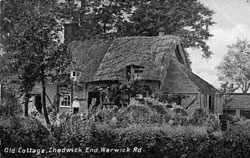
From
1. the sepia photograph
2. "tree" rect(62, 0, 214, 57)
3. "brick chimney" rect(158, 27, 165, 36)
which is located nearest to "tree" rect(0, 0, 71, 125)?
the sepia photograph

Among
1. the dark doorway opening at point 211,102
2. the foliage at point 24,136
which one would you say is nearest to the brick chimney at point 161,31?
the dark doorway opening at point 211,102

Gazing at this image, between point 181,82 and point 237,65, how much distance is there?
3.19m

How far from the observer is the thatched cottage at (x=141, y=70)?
73.2ft

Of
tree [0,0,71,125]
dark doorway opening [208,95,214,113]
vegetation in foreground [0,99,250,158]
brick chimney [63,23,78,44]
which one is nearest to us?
vegetation in foreground [0,99,250,158]

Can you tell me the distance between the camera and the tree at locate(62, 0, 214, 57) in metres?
19.9

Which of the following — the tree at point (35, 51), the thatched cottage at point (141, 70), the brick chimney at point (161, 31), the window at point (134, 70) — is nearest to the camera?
the tree at point (35, 51)

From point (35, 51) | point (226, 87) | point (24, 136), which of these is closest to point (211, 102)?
point (226, 87)

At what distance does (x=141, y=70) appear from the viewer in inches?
933

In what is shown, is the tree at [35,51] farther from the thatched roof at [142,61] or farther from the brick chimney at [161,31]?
the brick chimney at [161,31]

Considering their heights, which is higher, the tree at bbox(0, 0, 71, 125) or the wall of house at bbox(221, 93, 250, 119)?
the tree at bbox(0, 0, 71, 125)

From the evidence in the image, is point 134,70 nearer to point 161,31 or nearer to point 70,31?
point 161,31

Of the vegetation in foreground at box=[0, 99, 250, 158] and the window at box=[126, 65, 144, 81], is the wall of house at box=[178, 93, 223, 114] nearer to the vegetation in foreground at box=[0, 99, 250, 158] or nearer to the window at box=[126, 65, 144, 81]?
the window at box=[126, 65, 144, 81]

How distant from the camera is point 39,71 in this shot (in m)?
12.9

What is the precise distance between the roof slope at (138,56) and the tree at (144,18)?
83cm
